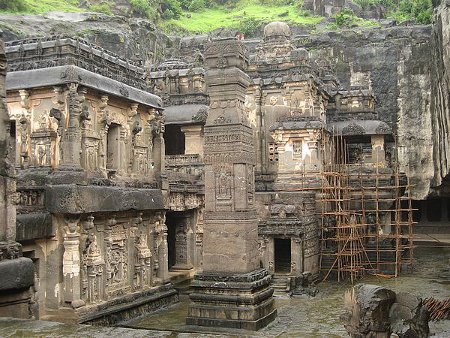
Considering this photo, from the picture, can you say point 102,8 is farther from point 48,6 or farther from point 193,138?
point 193,138

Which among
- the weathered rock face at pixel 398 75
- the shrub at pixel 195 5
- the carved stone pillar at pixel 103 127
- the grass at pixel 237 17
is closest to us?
the carved stone pillar at pixel 103 127

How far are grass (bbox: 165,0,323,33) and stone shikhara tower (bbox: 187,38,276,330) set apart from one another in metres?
34.9

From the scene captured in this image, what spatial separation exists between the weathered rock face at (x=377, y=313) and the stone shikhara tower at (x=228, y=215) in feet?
12.3

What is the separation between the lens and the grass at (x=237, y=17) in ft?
158

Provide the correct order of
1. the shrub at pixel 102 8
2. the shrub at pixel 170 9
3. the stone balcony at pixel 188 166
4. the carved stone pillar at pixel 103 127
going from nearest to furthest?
1. the carved stone pillar at pixel 103 127
2. the stone balcony at pixel 188 166
3. the shrub at pixel 102 8
4. the shrub at pixel 170 9

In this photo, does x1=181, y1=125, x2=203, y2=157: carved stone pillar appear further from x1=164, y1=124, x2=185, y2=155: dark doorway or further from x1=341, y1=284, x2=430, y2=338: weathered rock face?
x1=341, y1=284, x2=430, y2=338: weathered rock face

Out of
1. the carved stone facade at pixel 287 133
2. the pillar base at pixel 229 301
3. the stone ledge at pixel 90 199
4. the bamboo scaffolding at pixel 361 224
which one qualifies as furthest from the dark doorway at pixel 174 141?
the pillar base at pixel 229 301

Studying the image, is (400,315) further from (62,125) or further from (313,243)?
(313,243)

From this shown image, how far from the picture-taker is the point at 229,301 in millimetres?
11633

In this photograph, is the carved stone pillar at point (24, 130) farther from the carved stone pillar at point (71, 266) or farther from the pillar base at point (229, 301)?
the pillar base at point (229, 301)

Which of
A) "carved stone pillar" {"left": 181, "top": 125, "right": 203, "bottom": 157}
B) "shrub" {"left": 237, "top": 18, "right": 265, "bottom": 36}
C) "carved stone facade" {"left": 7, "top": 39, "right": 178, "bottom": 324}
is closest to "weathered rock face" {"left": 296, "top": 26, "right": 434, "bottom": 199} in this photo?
"carved stone pillar" {"left": 181, "top": 125, "right": 203, "bottom": 157}

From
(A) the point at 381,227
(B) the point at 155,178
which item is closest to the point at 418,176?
(A) the point at 381,227

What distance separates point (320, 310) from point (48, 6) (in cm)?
2586

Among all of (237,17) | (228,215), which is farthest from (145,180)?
(237,17)
